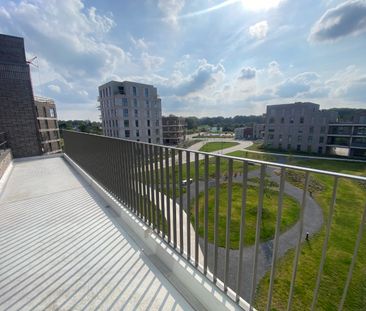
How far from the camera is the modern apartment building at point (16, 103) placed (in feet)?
26.2

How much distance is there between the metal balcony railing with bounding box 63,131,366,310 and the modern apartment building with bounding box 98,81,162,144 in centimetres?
2426

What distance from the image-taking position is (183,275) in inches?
61.6

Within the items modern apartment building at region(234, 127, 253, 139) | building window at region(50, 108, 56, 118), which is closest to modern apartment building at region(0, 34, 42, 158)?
building window at region(50, 108, 56, 118)

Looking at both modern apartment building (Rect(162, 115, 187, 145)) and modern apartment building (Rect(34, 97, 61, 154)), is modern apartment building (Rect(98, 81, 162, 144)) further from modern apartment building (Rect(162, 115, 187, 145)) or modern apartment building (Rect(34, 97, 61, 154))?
modern apartment building (Rect(162, 115, 187, 145))

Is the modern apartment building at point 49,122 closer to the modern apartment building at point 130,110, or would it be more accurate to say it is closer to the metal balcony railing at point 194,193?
the modern apartment building at point 130,110

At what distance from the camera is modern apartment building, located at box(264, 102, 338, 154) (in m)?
27.6

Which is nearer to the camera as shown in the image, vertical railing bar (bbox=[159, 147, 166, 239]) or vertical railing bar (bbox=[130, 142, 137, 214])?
vertical railing bar (bbox=[159, 147, 166, 239])

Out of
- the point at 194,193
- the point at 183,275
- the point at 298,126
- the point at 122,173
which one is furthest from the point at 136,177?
the point at 298,126

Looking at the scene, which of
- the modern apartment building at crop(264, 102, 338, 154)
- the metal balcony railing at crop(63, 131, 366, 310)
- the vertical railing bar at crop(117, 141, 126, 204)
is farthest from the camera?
the modern apartment building at crop(264, 102, 338, 154)

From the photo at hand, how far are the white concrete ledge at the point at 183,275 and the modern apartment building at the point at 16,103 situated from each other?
28.2 ft

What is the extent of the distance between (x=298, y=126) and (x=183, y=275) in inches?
1329

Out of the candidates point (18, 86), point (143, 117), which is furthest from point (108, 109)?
point (18, 86)

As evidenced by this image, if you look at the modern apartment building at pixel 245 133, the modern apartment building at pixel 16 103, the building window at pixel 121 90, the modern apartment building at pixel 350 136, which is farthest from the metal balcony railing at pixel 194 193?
the modern apartment building at pixel 245 133

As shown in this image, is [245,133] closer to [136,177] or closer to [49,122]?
[49,122]
